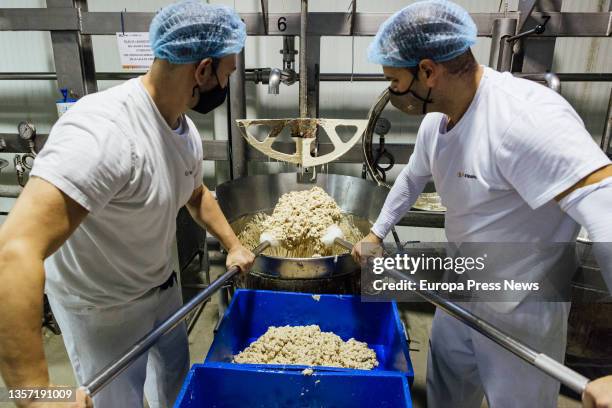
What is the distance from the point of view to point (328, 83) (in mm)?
2492

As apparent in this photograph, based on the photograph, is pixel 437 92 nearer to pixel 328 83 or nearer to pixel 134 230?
pixel 134 230

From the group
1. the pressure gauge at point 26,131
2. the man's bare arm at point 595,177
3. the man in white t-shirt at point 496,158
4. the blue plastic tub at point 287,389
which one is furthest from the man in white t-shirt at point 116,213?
the pressure gauge at point 26,131

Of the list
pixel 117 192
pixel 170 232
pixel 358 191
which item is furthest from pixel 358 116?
pixel 117 192

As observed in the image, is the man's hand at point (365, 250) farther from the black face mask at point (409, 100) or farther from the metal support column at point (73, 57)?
the metal support column at point (73, 57)

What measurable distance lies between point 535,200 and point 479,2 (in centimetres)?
191

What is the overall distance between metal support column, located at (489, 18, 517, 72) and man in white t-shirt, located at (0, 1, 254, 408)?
52.8 inches

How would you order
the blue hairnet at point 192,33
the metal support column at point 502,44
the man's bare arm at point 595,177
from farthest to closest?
the metal support column at point 502,44 < the blue hairnet at point 192,33 < the man's bare arm at point 595,177

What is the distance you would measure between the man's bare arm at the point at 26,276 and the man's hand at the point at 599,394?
3.23 feet

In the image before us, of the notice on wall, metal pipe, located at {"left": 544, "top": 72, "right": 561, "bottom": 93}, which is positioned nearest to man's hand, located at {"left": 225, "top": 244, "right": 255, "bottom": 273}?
the notice on wall

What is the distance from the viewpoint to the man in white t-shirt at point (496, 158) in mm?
823

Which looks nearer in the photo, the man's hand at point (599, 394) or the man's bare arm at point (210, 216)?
the man's hand at point (599, 394)

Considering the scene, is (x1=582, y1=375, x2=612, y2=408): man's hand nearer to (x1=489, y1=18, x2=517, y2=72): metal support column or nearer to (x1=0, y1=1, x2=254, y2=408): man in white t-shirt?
(x1=0, y1=1, x2=254, y2=408): man in white t-shirt

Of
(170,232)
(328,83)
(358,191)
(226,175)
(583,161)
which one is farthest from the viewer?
(226,175)

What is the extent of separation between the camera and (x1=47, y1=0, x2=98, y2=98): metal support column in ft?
6.36
